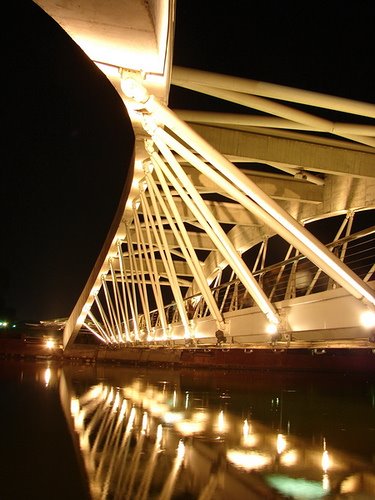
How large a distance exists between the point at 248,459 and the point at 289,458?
78 centimetres

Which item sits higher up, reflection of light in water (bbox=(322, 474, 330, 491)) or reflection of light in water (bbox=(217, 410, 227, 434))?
reflection of light in water (bbox=(217, 410, 227, 434))

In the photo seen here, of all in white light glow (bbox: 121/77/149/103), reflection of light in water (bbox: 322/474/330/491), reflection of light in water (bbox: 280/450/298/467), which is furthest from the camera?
reflection of light in water (bbox: 280/450/298/467)

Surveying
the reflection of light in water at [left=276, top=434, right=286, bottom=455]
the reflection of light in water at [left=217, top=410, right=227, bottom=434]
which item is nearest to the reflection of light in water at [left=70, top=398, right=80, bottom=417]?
the reflection of light in water at [left=217, top=410, right=227, bottom=434]

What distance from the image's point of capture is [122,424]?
1373 centimetres

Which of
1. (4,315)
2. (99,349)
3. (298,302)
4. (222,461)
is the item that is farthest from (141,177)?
(4,315)

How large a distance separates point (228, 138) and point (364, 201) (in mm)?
5070

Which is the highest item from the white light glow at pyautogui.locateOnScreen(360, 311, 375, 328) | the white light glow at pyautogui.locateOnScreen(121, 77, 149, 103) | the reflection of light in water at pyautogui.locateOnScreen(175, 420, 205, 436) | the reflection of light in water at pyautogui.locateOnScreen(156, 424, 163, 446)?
the white light glow at pyautogui.locateOnScreen(121, 77, 149, 103)

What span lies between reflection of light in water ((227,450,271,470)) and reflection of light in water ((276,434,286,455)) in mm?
569

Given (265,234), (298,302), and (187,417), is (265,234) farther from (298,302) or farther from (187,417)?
(298,302)

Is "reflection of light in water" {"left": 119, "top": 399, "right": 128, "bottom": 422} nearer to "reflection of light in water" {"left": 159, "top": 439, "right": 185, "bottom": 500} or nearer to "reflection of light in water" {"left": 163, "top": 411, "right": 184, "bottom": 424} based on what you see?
"reflection of light in water" {"left": 163, "top": 411, "right": 184, "bottom": 424}

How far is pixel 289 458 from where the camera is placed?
10039mm

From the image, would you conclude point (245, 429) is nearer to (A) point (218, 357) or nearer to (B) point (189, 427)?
(B) point (189, 427)

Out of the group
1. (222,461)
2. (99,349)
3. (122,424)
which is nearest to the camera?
(222,461)

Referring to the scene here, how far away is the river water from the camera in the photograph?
25.7 feet
